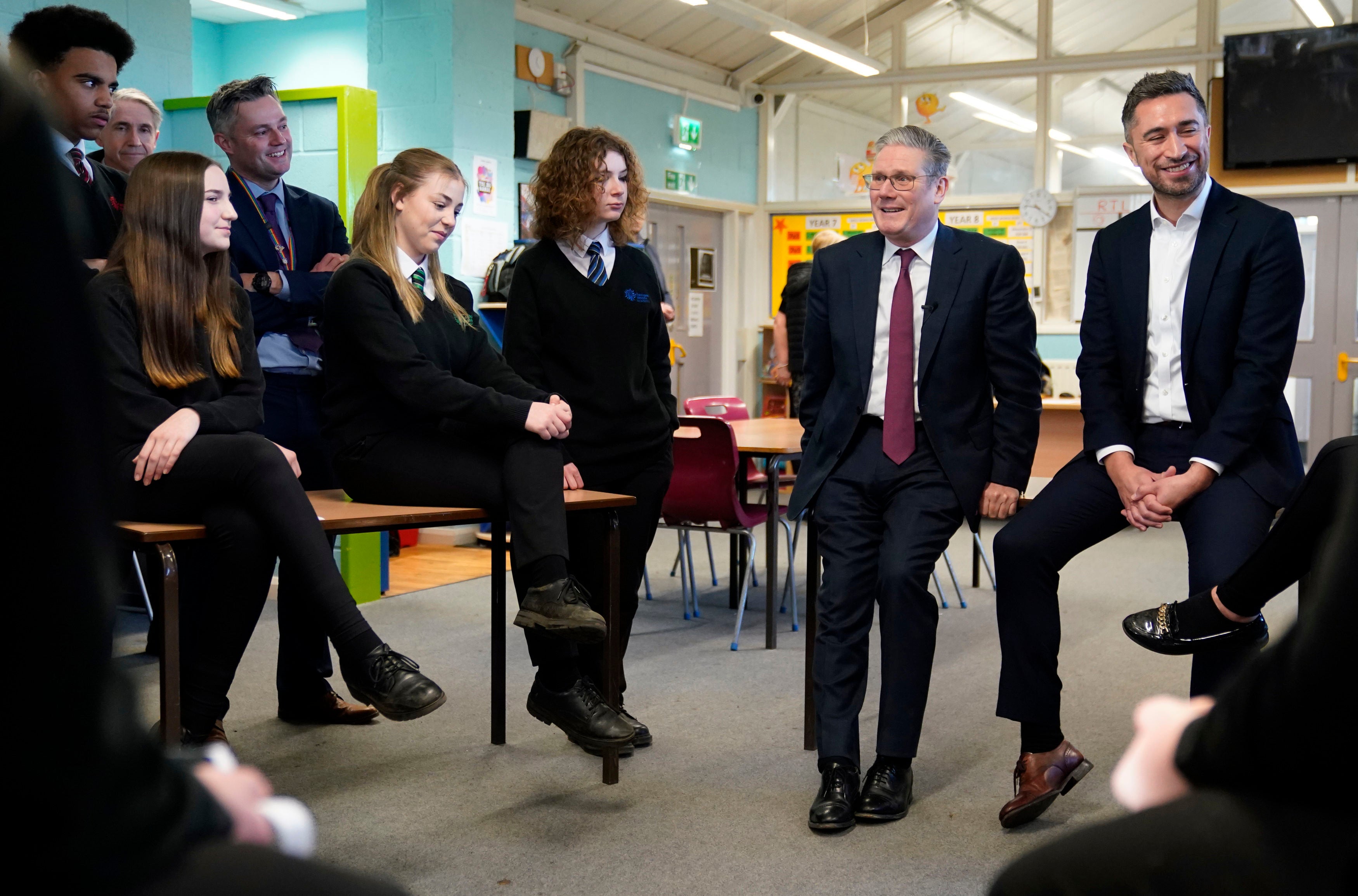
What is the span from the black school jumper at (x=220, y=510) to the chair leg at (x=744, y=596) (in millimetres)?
2091

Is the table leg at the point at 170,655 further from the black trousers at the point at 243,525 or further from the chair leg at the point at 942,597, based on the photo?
the chair leg at the point at 942,597

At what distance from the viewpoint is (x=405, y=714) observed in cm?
235

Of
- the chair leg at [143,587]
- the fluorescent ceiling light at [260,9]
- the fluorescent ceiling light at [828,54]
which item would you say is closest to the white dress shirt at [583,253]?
the chair leg at [143,587]

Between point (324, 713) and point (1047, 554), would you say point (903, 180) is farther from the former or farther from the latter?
point (324, 713)

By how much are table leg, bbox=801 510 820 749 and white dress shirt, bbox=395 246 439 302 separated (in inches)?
41.3

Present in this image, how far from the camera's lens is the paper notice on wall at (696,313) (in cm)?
975

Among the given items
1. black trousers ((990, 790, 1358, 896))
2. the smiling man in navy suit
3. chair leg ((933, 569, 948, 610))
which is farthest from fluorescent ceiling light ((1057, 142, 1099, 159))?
black trousers ((990, 790, 1358, 896))

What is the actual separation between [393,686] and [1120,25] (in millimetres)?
8829

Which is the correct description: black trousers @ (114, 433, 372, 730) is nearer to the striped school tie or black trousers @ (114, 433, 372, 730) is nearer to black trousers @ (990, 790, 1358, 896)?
the striped school tie

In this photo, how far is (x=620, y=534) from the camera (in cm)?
306

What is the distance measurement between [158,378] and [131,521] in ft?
1.00

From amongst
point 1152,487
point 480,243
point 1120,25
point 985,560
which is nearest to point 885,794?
point 1152,487

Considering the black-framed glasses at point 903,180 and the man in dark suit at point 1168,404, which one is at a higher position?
the black-framed glasses at point 903,180

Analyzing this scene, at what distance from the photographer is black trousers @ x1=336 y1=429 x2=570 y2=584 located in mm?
2623
